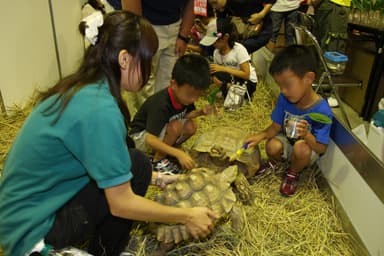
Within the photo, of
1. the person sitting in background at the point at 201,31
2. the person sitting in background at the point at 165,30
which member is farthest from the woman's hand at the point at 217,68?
the person sitting in background at the point at 201,31

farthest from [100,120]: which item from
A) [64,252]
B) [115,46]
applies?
[64,252]

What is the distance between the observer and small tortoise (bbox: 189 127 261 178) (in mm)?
1995

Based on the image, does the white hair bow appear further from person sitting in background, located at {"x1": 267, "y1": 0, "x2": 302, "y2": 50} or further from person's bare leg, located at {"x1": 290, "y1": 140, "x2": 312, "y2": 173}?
person sitting in background, located at {"x1": 267, "y1": 0, "x2": 302, "y2": 50}

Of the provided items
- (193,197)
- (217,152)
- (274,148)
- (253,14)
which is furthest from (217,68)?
(193,197)

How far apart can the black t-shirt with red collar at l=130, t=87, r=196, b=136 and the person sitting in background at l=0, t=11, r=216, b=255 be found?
31.3 inches

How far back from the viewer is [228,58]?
124 inches

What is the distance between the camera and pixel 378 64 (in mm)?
2463

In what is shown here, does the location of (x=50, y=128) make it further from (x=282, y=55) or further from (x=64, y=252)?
(x=282, y=55)

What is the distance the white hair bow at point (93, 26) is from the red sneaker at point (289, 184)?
4.46 feet

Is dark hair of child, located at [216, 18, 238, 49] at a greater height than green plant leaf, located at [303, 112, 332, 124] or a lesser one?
greater

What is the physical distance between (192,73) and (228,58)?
51.0 inches

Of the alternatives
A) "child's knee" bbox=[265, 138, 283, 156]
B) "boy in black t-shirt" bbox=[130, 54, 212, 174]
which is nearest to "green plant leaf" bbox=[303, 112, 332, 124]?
"child's knee" bbox=[265, 138, 283, 156]

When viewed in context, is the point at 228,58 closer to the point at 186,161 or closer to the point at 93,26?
Result: the point at 186,161

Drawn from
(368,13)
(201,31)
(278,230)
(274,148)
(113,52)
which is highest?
(113,52)
